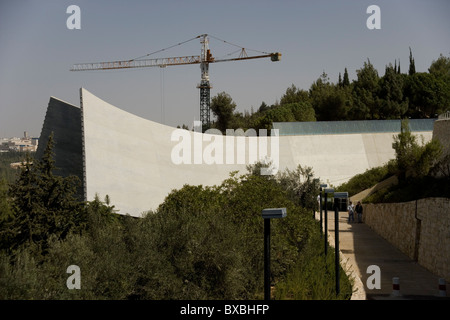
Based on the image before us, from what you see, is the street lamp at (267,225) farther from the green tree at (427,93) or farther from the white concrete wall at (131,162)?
the green tree at (427,93)

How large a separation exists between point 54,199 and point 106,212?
3.90 m

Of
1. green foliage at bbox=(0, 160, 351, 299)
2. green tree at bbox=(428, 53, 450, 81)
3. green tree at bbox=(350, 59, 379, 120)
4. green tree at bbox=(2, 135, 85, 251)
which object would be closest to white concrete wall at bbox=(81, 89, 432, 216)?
green tree at bbox=(2, 135, 85, 251)

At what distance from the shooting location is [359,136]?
44500mm

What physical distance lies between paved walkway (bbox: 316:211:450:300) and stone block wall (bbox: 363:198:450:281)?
32 centimetres

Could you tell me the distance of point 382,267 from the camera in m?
16.1

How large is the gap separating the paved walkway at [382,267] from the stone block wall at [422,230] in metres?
0.32

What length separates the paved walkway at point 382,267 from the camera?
498 inches

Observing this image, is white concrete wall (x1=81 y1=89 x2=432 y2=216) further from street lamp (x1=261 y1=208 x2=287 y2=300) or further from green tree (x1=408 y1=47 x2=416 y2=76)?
green tree (x1=408 y1=47 x2=416 y2=76)

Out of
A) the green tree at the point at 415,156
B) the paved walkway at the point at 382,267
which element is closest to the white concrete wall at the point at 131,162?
the paved walkway at the point at 382,267

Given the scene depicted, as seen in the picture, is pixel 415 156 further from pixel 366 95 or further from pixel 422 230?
pixel 366 95

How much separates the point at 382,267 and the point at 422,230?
182 centimetres

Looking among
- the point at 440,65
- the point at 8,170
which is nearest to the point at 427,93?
the point at 440,65
